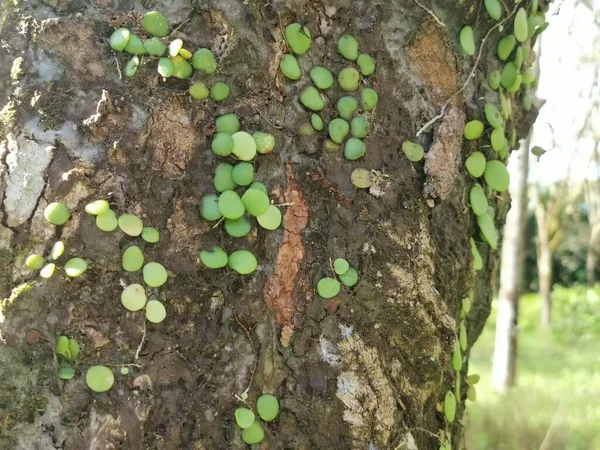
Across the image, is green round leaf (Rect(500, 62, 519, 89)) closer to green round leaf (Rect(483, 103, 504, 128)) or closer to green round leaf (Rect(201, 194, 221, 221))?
green round leaf (Rect(483, 103, 504, 128))

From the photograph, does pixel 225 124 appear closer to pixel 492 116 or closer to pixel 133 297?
pixel 133 297

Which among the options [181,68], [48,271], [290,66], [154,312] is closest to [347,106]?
[290,66]

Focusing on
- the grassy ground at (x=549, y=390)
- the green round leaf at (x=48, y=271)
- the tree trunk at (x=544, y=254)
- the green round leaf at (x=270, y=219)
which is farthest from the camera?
the tree trunk at (x=544, y=254)

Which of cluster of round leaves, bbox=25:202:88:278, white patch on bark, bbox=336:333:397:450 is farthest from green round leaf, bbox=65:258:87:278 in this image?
white patch on bark, bbox=336:333:397:450

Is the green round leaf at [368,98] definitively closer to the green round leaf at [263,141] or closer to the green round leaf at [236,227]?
the green round leaf at [263,141]

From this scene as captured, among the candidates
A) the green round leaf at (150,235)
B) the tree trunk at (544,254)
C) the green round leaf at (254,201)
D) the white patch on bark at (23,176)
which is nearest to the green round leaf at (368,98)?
the green round leaf at (254,201)
